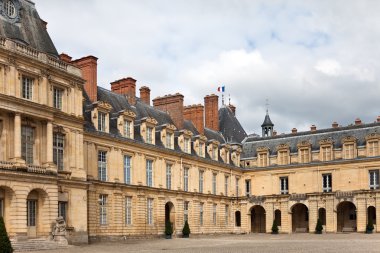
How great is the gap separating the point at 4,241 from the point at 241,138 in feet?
127

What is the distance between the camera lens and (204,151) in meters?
46.9

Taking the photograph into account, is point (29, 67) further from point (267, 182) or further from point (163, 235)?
point (267, 182)

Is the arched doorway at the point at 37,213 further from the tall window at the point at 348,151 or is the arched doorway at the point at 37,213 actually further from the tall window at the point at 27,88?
the tall window at the point at 348,151

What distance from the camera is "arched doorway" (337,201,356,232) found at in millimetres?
48812

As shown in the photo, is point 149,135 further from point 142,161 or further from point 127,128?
point 127,128

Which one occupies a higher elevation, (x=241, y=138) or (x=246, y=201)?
(x=241, y=138)

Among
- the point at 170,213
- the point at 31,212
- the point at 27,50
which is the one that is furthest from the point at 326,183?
the point at 27,50

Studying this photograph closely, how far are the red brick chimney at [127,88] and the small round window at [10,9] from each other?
13.2 metres

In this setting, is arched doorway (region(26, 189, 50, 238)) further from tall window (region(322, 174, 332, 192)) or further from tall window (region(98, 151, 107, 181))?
tall window (region(322, 174, 332, 192))

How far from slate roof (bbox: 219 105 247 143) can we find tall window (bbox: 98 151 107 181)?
21105 mm

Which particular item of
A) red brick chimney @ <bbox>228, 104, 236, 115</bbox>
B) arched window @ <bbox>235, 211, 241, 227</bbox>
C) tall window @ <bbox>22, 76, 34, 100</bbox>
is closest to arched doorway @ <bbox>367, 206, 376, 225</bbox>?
arched window @ <bbox>235, 211, 241, 227</bbox>

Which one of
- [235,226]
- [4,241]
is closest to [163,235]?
[235,226]

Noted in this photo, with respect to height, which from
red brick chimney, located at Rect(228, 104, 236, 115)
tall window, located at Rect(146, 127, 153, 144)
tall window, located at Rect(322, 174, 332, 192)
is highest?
red brick chimney, located at Rect(228, 104, 236, 115)

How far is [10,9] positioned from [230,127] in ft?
100
